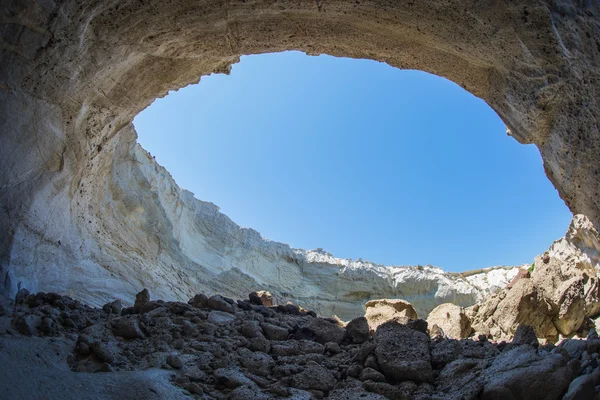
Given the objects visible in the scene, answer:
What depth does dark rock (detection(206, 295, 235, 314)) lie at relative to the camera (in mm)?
5746

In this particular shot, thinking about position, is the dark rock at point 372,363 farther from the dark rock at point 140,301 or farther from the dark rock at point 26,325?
the dark rock at point 26,325

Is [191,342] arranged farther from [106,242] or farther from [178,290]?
[178,290]

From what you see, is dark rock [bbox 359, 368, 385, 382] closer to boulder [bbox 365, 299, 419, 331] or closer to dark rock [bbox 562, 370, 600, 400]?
dark rock [bbox 562, 370, 600, 400]

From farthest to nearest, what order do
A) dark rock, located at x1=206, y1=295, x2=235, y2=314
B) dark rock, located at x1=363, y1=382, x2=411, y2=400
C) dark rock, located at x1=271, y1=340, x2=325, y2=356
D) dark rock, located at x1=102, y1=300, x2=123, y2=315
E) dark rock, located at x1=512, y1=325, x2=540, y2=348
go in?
1. dark rock, located at x1=206, y1=295, x2=235, y2=314
2. dark rock, located at x1=102, y1=300, x2=123, y2=315
3. dark rock, located at x1=271, y1=340, x2=325, y2=356
4. dark rock, located at x1=512, y1=325, x2=540, y2=348
5. dark rock, located at x1=363, y1=382, x2=411, y2=400

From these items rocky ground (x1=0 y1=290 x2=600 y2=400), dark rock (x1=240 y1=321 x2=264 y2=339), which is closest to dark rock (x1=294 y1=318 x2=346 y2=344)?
rocky ground (x1=0 y1=290 x2=600 y2=400)

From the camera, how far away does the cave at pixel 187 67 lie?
428cm

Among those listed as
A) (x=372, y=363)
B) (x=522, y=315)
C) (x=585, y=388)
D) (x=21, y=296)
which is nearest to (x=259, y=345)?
(x=372, y=363)

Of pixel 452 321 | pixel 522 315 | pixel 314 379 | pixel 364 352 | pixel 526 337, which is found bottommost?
pixel 314 379

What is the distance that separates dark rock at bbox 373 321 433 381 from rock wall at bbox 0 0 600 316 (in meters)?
2.14

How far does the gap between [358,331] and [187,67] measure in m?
4.20

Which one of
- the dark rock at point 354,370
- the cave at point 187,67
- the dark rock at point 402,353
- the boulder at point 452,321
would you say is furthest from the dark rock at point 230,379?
the boulder at point 452,321

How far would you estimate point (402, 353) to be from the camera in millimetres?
4340

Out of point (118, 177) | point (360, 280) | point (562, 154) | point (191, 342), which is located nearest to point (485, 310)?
point (562, 154)

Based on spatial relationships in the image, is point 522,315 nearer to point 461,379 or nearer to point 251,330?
point 461,379
